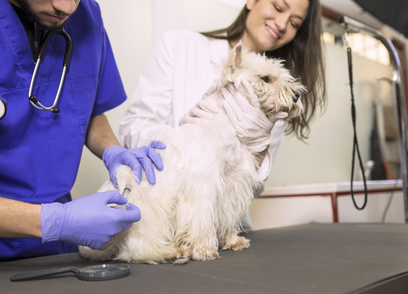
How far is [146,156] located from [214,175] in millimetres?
217

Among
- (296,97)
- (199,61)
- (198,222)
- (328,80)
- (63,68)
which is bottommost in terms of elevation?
(198,222)

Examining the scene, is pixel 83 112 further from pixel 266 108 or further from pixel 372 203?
pixel 372 203

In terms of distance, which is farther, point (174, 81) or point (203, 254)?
point (174, 81)

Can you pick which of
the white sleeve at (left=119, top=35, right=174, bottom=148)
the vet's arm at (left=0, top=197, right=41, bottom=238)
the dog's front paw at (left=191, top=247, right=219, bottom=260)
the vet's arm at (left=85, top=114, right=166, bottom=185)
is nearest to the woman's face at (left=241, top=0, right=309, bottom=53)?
Answer: the white sleeve at (left=119, top=35, right=174, bottom=148)

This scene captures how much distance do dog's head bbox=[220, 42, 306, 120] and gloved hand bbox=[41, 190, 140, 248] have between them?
0.51m

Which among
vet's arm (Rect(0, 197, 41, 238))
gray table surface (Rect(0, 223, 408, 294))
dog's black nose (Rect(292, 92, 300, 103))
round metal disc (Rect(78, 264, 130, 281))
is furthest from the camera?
dog's black nose (Rect(292, 92, 300, 103))

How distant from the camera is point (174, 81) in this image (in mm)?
1896

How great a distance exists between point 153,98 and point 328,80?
2.40m

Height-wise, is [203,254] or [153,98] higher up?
[153,98]

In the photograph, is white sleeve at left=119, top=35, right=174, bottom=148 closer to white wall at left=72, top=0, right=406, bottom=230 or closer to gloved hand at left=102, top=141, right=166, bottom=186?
gloved hand at left=102, top=141, right=166, bottom=186

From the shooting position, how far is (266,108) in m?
1.31

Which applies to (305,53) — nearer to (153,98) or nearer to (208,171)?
(153,98)

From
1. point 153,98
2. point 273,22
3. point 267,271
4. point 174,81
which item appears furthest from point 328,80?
point 267,271

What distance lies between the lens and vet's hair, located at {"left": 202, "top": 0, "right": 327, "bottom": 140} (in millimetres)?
2031
